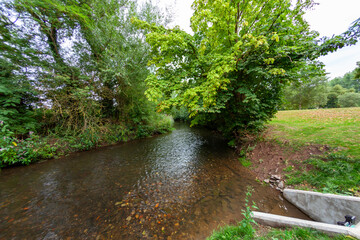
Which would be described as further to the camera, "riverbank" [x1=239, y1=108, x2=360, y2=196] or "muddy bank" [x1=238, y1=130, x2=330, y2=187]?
"muddy bank" [x1=238, y1=130, x2=330, y2=187]

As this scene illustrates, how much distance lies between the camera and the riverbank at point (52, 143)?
202 inches

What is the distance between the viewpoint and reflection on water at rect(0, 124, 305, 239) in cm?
255

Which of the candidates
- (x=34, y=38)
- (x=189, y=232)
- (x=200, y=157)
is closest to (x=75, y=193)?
(x=189, y=232)

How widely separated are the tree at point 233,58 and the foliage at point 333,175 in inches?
105

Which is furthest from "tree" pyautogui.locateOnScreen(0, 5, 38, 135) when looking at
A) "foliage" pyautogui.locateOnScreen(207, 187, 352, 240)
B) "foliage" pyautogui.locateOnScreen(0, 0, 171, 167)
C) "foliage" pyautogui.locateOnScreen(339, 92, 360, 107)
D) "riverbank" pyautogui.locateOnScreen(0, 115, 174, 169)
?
"foliage" pyautogui.locateOnScreen(339, 92, 360, 107)

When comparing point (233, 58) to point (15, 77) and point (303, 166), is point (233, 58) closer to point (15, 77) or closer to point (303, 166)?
point (303, 166)

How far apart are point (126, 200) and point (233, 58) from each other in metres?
5.96

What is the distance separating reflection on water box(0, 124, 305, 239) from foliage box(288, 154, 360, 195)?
0.92 m

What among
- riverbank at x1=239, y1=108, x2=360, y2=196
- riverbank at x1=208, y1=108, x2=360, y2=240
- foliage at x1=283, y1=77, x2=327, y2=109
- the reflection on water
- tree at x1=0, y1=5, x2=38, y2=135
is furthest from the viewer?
foliage at x1=283, y1=77, x2=327, y2=109

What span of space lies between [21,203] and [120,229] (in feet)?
11.3

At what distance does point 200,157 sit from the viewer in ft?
20.8

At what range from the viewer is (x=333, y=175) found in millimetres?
2912

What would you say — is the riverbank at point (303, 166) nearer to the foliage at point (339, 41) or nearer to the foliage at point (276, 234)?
the foliage at point (276, 234)

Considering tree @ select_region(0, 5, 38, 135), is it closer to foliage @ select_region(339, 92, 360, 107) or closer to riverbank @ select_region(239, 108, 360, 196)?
riverbank @ select_region(239, 108, 360, 196)
